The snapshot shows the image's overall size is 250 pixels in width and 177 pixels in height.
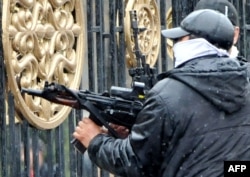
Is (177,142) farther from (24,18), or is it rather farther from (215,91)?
(24,18)

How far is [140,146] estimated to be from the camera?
154 inches

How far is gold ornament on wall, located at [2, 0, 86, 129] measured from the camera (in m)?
4.63

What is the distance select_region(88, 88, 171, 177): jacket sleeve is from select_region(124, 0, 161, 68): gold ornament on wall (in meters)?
1.69

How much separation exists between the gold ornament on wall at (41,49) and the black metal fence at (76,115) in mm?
73

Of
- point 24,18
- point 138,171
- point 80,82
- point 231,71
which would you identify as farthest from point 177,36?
point 80,82

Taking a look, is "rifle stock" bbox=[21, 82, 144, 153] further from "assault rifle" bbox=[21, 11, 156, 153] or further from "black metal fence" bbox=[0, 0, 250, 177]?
"black metal fence" bbox=[0, 0, 250, 177]

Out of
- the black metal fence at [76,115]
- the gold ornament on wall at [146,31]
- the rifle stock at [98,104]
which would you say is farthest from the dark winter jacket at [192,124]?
the gold ornament on wall at [146,31]

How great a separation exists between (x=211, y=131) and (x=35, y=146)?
1319 millimetres

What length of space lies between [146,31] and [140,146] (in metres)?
2.09

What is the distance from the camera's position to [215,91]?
388 cm

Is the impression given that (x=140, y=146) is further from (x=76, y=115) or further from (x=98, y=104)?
(x=76, y=115)

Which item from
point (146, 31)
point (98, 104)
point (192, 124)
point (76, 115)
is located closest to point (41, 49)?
point (76, 115)

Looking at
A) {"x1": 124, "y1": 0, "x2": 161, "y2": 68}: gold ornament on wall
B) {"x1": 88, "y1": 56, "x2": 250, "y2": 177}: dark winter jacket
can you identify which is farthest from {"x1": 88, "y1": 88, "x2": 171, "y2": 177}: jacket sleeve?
{"x1": 124, "y1": 0, "x2": 161, "y2": 68}: gold ornament on wall

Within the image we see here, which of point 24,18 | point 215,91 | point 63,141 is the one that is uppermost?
point 24,18
